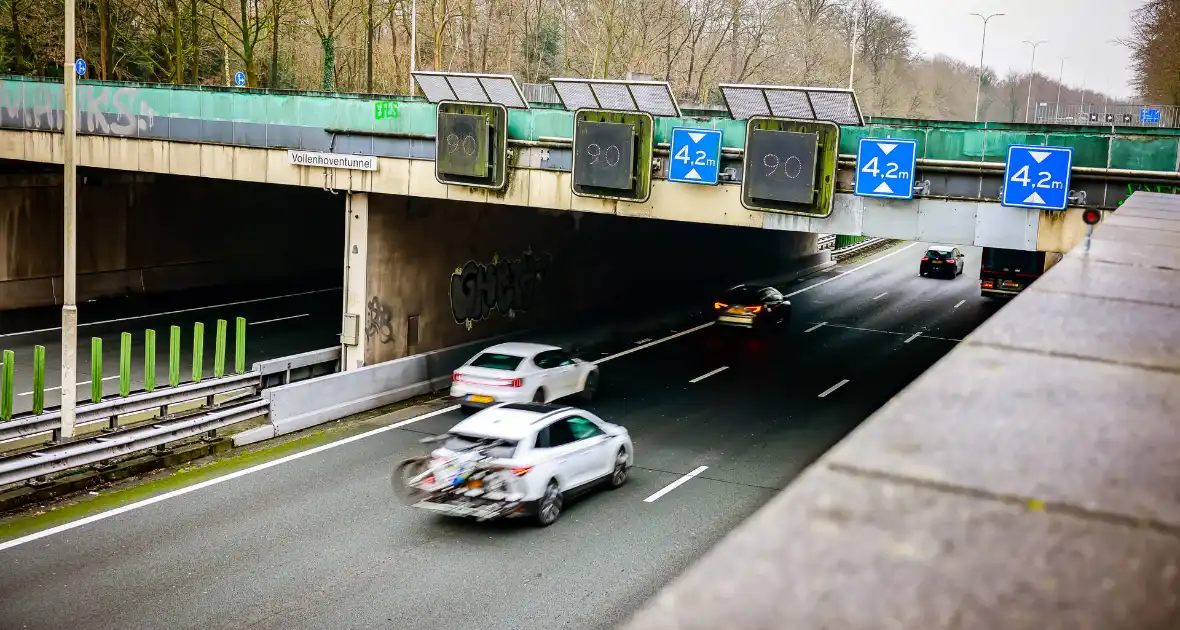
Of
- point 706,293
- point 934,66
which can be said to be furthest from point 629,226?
point 934,66

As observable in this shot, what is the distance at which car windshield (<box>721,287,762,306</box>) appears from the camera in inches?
1394

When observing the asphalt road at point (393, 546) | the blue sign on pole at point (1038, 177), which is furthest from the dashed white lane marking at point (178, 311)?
the blue sign on pole at point (1038, 177)

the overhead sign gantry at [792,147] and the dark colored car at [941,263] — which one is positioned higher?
the overhead sign gantry at [792,147]

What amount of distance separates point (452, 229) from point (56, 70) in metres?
39.8

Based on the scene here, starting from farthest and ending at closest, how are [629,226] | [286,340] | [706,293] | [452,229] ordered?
[706,293]
[629,226]
[286,340]
[452,229]

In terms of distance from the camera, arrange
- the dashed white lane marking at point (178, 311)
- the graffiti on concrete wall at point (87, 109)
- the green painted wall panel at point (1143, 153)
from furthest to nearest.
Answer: the dashed white lane marking at point (178, 311), the graffiti on concrete wall at point (87, 109), the green painted wall panel at point (1143, 153)

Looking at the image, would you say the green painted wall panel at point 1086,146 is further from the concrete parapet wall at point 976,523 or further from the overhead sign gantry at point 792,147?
the concrete parapet wall at point 976,523

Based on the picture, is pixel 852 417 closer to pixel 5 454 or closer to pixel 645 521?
pixel 645 521

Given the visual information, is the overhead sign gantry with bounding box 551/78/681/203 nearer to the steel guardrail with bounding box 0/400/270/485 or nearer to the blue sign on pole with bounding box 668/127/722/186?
the blue sign on pole with bounding box 668/127/722/186

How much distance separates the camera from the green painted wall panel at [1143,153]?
17438 mm

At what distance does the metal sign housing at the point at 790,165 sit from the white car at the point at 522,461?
21.2 feet

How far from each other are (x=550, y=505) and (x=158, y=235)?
28069 mm

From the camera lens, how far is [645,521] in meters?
15.4

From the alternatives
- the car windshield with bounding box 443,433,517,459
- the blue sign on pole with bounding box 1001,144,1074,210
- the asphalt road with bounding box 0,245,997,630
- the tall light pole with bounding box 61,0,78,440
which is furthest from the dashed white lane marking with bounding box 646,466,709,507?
the tall light pole with bounding box 61,0,78,440
